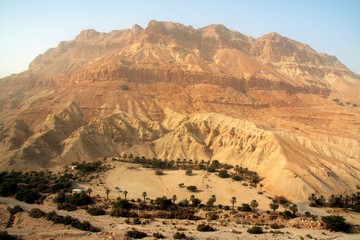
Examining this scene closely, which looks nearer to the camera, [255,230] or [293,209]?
[255,230]

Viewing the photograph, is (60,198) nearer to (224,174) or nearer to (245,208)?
(245,208)

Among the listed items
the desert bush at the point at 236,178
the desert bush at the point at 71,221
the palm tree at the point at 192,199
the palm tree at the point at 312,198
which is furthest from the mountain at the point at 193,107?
the desert bush at the point at 71,221

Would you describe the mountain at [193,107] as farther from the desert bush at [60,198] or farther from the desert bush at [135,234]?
the desert bush at [135,234]

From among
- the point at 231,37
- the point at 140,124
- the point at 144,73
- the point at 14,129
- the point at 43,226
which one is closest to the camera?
the point at 43,226

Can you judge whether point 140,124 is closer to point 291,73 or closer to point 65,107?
point 65,107

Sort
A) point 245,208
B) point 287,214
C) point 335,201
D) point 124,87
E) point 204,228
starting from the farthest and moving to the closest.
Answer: point 124,87 < point 335,201 < point 245,208 < point 287,214 < point 204,228

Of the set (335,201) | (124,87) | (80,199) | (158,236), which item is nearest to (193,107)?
(124,87)

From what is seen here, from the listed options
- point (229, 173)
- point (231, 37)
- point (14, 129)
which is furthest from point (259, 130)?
Result: point (231, 37)
